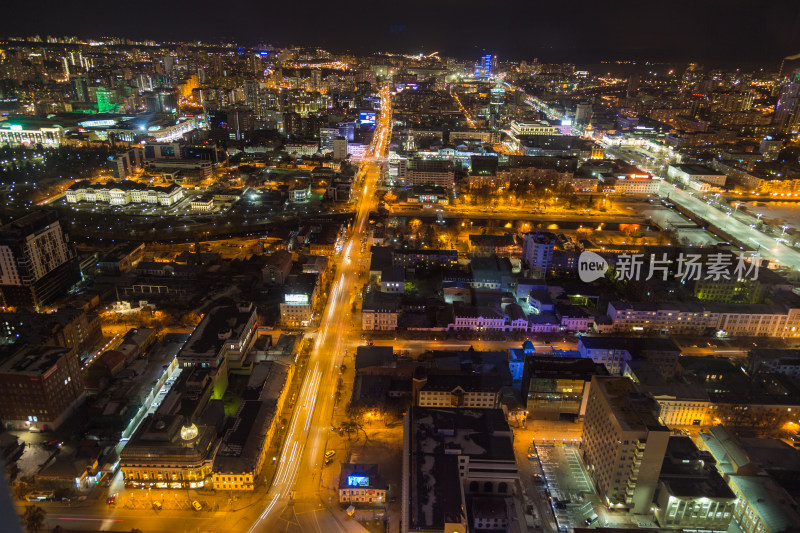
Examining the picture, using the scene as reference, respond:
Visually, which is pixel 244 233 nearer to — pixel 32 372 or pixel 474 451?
pixel 32 372

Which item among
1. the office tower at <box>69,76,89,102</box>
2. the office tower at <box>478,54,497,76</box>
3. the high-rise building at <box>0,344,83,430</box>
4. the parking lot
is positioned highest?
the office tower at <box>478,54,497,76</box>

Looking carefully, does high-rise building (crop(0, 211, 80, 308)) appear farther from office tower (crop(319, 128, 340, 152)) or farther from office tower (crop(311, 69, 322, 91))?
office tower (crop(311, 69, 322, 91))

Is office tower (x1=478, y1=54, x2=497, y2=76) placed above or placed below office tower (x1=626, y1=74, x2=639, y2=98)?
above

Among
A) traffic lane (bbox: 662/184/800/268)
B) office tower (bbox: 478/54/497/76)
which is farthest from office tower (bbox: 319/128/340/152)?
office tower (bbox: 478/54/497/76)

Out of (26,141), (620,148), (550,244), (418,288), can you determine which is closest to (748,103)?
(620,148)
